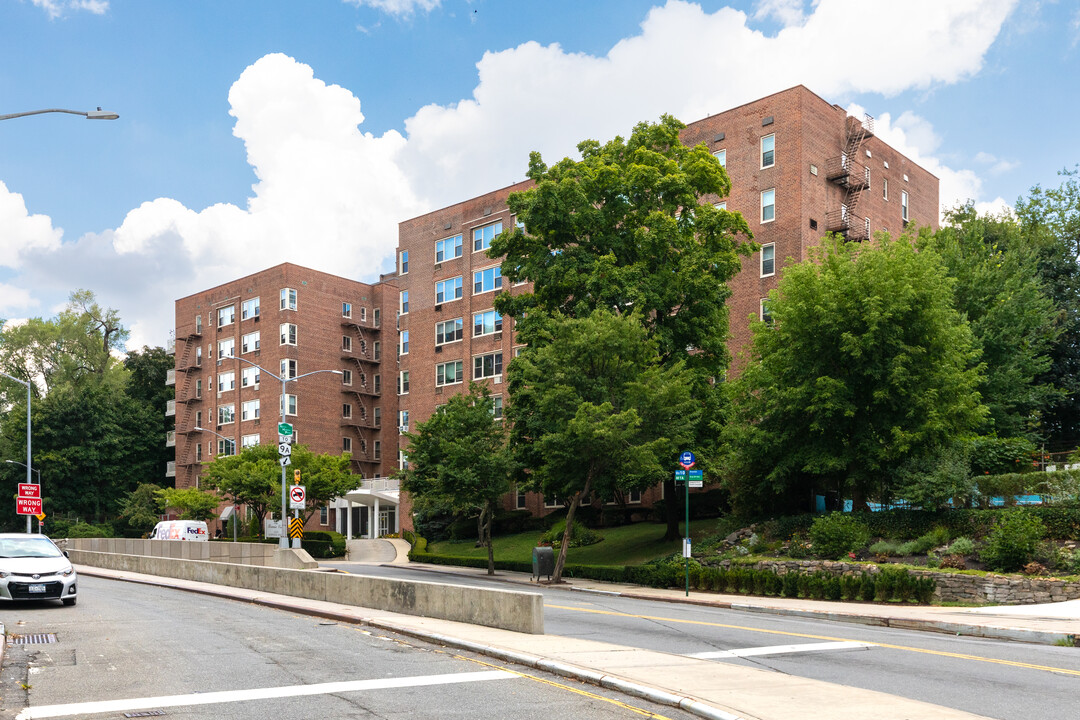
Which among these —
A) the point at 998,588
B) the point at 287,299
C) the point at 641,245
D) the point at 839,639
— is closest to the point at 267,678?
the point at 839,639

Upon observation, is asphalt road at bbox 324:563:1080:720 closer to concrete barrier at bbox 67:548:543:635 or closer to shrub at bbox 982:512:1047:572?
concrete barrier at bbox 67:548:543:635

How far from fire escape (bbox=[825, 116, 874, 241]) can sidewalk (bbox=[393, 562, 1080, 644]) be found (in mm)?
24834

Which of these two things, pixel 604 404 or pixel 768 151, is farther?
pixel 768 151

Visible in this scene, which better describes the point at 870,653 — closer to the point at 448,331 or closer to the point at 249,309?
the point at 448,331

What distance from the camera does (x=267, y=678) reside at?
1126cm

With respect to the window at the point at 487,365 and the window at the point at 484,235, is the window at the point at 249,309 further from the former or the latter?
the window at the point at 487,365

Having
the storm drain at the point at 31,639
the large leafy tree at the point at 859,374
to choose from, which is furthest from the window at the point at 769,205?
the storm drain at the point at 31,639

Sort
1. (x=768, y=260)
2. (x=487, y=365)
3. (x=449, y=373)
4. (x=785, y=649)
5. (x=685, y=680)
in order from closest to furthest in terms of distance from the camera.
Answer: (x=685, y=680) → (x=785, y=649) → (x=768, y=260) → (x=487, y=365) → (x=449, y=373)

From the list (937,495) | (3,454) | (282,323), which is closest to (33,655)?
(937,495)

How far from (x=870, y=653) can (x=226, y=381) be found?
236 feet

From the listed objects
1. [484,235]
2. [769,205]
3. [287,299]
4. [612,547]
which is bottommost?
[612,547]

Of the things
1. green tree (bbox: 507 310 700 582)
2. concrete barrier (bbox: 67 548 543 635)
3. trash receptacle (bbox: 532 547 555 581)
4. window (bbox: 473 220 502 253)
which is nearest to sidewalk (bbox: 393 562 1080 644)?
green tree (bbox: 507 310 700 582)

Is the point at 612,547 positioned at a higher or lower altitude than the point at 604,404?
lower

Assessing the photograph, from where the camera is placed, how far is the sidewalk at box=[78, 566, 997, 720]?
9.05 meters
